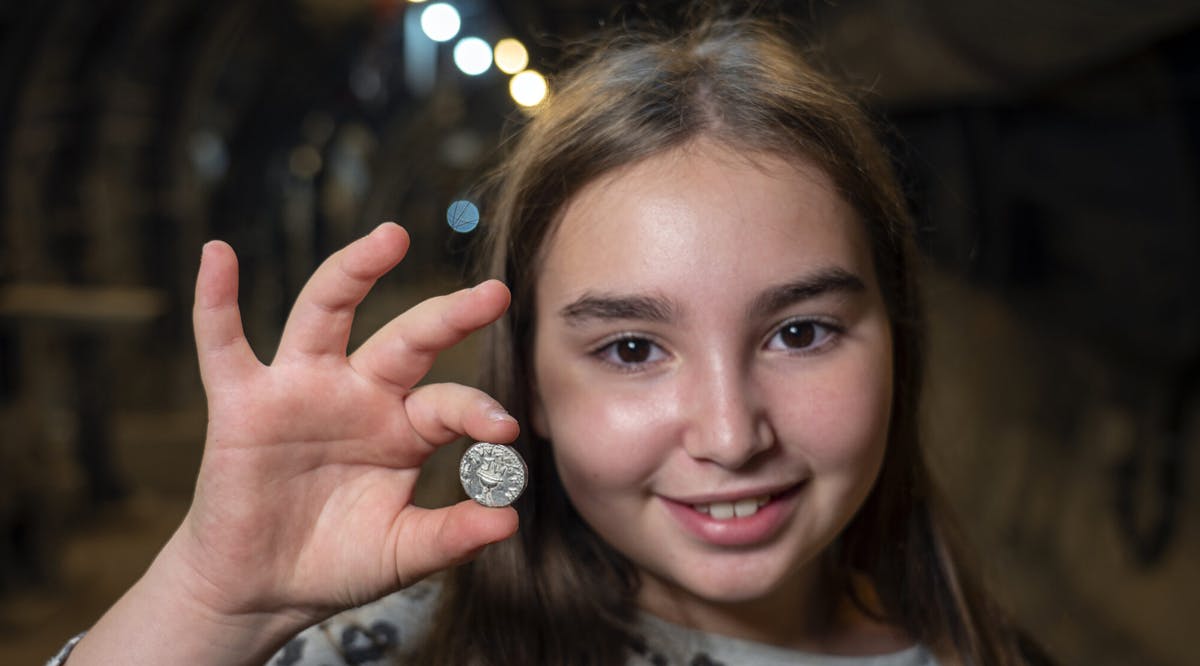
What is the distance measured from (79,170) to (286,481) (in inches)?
256

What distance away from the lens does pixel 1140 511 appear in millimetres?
3264

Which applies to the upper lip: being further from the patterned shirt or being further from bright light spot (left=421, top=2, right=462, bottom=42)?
bright light spot (left=421, top=2, right=462, bottom=42)

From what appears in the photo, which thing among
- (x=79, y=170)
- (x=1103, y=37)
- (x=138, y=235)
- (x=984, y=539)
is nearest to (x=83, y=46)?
(x=79, y=170)

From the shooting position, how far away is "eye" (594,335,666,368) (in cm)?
133

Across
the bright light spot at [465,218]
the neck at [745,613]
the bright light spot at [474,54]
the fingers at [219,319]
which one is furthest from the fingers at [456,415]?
Result: the bright light spot at [474,54]

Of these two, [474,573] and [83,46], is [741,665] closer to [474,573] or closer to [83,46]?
[474,573]

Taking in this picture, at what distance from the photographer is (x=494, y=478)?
115 cm

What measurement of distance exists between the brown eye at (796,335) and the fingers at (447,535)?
388 millimetres

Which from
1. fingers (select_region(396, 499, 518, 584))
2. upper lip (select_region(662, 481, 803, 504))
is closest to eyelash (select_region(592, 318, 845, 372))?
upper lip (select_region(662, 481, 803, 504))

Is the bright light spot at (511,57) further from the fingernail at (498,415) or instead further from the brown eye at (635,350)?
the fingernail at (498,415)

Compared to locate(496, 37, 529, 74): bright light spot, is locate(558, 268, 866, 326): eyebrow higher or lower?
lower

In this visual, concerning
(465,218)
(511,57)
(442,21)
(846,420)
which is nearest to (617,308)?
(846,420)

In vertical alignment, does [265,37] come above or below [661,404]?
above

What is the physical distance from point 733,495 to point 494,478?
282mm
